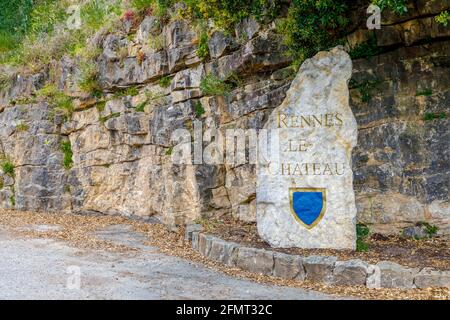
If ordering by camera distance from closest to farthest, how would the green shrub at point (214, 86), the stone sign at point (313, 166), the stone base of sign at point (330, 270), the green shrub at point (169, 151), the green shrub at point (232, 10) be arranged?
the stone base of sign at point (330, 270) → the stone sign at point (313, 166) → the green shrub at point (232, 10) → the green shrub at point (214, 86) → the green shrub at point (169, 151)

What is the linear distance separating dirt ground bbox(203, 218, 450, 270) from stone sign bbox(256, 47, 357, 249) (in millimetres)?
279

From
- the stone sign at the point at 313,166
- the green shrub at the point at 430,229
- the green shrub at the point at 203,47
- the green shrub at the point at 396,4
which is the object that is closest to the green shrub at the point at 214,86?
the green shrub at the point at 203,47

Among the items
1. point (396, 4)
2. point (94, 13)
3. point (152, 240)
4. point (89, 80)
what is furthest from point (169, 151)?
point (94, 13)

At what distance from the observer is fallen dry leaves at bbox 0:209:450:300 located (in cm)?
631

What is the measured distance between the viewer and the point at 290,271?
7141mm

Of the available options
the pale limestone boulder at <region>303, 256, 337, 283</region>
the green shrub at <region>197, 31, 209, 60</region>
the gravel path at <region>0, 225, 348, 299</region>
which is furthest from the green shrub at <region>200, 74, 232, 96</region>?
the pale limestone boulder at <region>303, 256, 337, 283</region>

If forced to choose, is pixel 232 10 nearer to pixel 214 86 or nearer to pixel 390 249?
pixel 214 86

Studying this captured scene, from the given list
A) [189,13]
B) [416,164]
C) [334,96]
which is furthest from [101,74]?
[416,164]

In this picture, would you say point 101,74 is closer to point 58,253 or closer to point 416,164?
point 58,253

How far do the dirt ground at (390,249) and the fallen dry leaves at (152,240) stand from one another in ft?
2.09

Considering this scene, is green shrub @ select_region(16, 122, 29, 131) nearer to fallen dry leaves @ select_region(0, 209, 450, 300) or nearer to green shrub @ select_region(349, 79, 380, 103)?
fallen dry leaves @ select_region(0, 209, 450, 300)

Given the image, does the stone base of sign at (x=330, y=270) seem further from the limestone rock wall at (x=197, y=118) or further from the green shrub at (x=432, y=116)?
the green shrub at (x=432, y=116)

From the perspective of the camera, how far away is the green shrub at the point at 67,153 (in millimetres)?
14531

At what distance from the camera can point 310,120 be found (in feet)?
26.6
